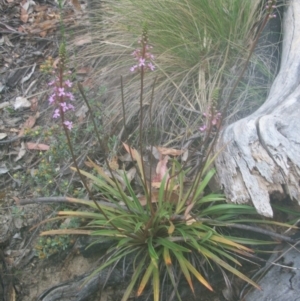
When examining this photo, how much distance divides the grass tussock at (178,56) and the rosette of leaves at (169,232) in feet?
2.46

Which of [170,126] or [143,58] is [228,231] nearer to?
[170,126]

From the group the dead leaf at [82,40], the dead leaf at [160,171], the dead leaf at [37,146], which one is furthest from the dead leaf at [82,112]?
the dead leaf at [160,171]

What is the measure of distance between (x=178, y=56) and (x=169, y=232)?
1.66m

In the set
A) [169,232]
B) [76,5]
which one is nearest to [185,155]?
[169,232]

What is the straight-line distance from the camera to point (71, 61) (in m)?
4.19

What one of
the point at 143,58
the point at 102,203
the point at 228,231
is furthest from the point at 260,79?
the point at 143,58

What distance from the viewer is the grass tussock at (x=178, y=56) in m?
3.54

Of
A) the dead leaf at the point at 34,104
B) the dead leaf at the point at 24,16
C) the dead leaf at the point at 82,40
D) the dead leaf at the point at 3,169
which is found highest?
the dead leaf at the point at 24,16

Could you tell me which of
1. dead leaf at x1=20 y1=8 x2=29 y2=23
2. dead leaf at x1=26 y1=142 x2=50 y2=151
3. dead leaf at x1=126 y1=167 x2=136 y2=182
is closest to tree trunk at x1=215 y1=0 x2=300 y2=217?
dead leaf at x1=126 y1=167 x2=136 y2=182

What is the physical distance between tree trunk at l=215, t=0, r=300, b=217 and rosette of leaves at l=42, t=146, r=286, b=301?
16 centimetres

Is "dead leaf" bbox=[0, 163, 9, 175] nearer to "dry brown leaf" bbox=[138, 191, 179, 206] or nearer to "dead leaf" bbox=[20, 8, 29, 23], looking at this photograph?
"dry brown leaf" bbox=[138, 191, 179, 206]

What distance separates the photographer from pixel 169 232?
254 cm

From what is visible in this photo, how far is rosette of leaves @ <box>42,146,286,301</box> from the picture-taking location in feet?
8.38

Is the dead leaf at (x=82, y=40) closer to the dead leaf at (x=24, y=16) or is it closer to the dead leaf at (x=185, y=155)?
the dead leaf at (x=24, y=16)
